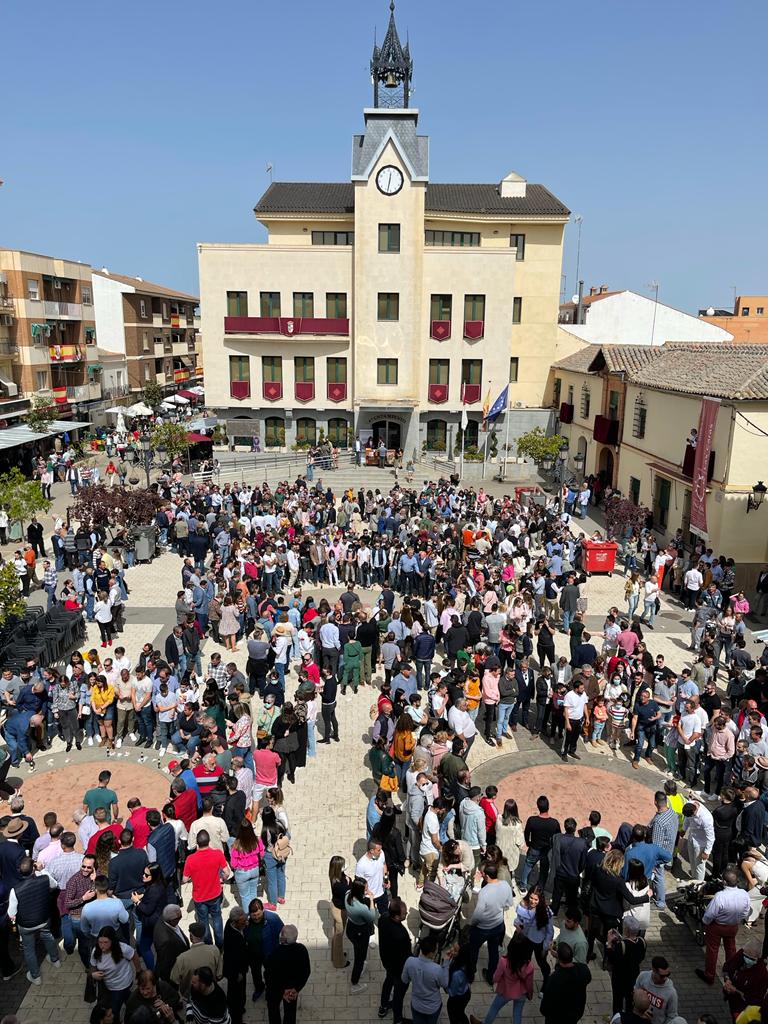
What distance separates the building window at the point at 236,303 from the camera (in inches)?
1547

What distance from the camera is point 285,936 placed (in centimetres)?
682

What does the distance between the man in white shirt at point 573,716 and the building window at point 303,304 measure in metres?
31.2

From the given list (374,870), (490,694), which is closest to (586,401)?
(490,694)

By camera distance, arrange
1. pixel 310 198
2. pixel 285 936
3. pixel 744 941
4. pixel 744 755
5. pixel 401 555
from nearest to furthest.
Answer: pixel 285 936 → pixel 744 941 → pixel 744 755 → pixel 401 555 → pixel 310 198

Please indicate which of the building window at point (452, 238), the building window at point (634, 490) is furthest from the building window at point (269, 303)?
the building window at point (634, 490)

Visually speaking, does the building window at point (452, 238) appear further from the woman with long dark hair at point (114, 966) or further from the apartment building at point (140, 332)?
the woman with long dark hair at point (114, 966)

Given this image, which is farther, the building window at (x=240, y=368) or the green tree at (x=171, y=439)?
the building window at (x=240, y=368)

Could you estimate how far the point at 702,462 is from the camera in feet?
74.7

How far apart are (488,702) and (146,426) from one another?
40.7m

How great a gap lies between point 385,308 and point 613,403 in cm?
1365

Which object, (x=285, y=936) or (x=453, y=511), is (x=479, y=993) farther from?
(x=453, y=511)

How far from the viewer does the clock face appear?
1486 inches

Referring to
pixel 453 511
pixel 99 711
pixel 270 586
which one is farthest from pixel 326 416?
pixel 99 711

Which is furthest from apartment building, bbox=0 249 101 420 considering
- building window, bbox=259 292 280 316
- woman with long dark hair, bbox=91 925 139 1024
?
woman with long dark hair, bbox=91 925 139 1024
